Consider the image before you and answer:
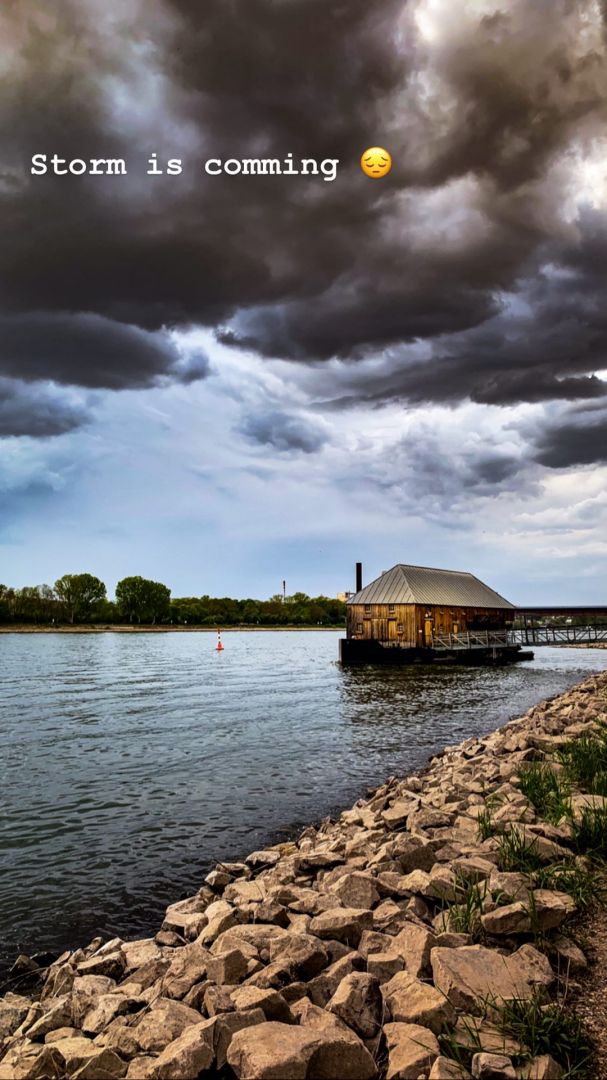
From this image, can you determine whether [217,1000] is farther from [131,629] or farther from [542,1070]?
[131,629]

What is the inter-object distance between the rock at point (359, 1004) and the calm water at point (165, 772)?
14.1 ft

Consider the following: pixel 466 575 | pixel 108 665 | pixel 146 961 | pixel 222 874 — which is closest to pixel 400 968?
pixel 146 961

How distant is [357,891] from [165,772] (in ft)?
34.0

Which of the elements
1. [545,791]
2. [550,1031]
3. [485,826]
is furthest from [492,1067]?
[545,791]

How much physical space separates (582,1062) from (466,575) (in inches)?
2763

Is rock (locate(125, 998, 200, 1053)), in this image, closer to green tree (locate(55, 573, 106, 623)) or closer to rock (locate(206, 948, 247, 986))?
rock (locate(206, 948, 247, 986))

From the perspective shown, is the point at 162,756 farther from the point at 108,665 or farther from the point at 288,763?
the point at 108,665

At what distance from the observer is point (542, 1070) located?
331 centimetres

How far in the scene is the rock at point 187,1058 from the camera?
3.53 m

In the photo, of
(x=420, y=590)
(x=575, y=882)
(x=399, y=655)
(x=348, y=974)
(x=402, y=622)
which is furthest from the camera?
(x=420, y=590)

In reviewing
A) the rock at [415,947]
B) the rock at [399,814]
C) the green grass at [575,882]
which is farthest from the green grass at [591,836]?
the rock at [399,814]

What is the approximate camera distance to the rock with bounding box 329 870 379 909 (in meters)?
5.79

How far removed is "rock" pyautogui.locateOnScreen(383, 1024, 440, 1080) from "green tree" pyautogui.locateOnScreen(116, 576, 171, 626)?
15974 centimetres

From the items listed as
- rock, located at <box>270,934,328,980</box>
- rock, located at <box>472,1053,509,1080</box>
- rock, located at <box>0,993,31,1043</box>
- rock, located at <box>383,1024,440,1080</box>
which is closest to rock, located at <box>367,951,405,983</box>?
rock, located at <box>270,934,328,980</box>
